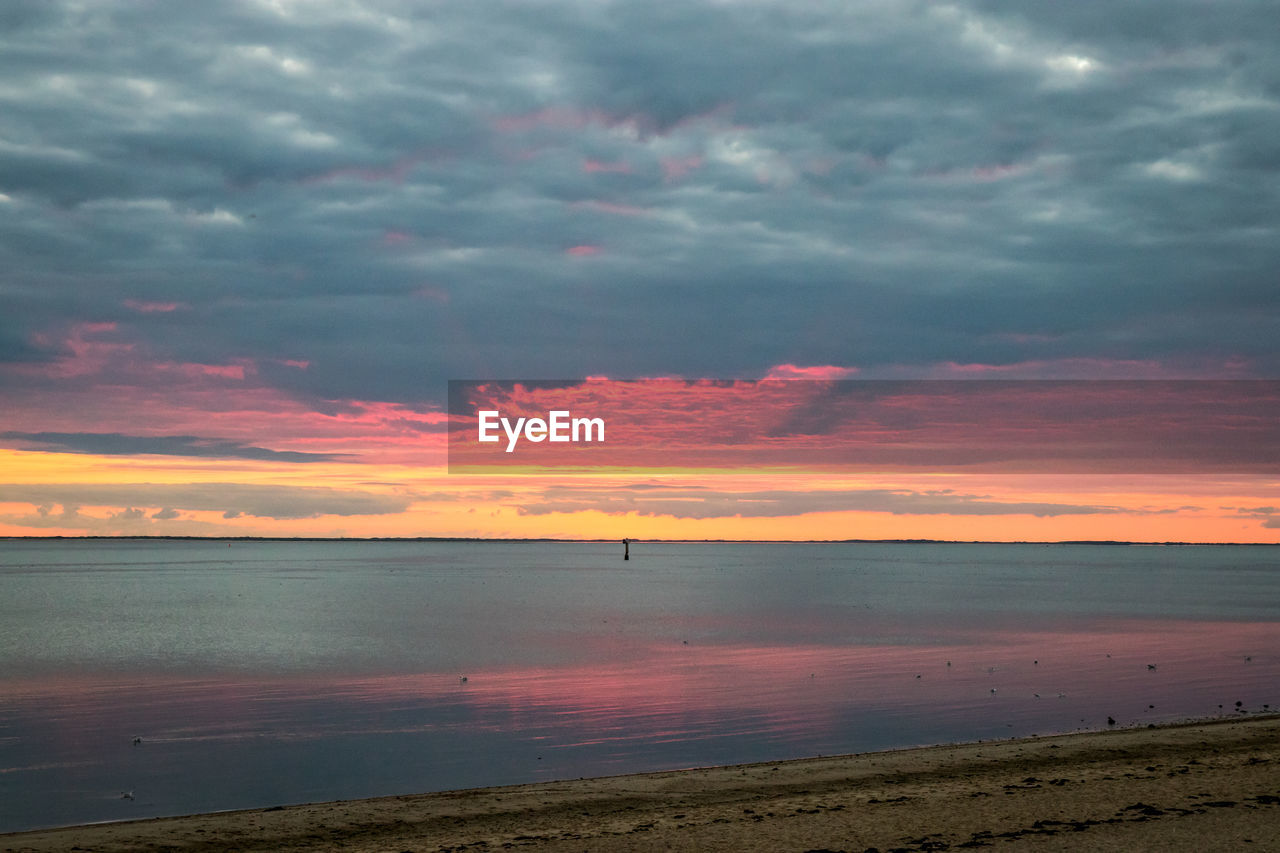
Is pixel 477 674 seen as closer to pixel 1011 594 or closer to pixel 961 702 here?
pixel 961 702

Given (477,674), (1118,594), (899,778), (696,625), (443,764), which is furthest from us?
(1118,594)

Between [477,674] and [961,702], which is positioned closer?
[961,702]

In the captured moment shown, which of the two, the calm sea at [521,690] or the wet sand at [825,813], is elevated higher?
the wet sand at [825,813]

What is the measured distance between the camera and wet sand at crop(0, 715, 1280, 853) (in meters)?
14.7

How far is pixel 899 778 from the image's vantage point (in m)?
19.8

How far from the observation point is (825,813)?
54.5 ft

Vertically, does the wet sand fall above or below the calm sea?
above

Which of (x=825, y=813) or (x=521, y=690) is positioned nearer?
(x=825, y=813)

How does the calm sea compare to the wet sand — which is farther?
the calm sea

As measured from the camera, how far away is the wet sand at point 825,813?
14.7 m

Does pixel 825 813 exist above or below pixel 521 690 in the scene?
above

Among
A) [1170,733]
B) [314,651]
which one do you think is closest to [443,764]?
[1170,733]

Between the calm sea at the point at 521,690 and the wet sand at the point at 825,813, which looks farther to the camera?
the calm sea at the point at 521,690

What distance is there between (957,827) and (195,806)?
14338 millimetres
